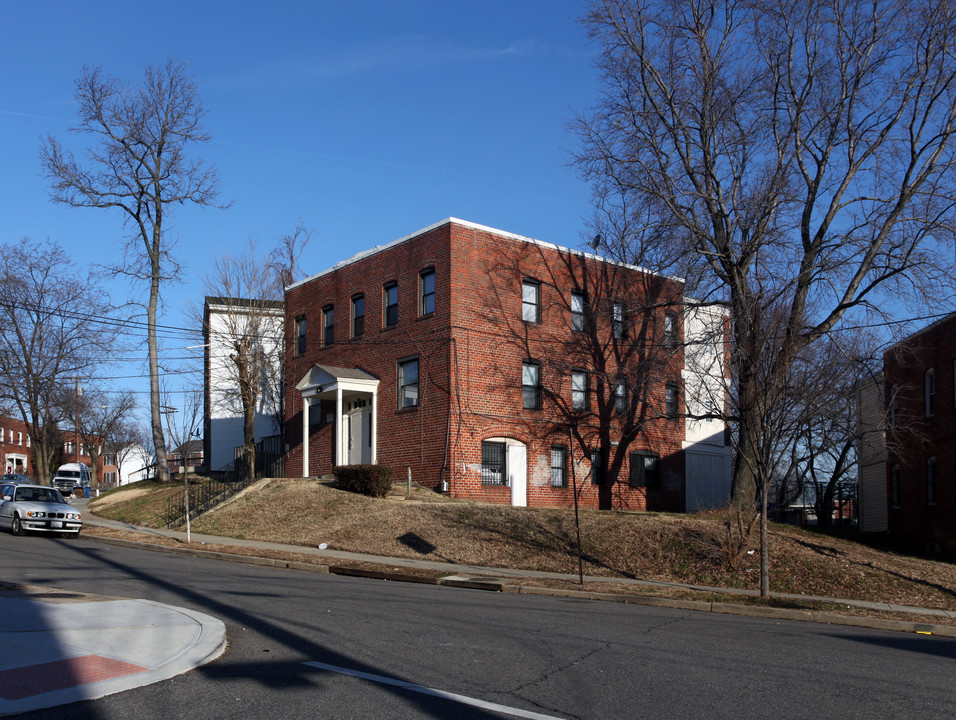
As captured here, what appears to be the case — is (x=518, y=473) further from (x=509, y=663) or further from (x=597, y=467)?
(x=509, y=663)

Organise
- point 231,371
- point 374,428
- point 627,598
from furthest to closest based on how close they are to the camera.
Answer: point 231,371, point 374,428, point 627,598

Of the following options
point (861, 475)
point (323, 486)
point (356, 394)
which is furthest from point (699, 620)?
point (861, 475)

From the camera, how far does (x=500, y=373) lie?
28.7 metres

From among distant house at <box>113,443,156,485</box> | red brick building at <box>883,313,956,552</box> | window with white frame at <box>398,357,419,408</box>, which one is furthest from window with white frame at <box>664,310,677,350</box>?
distant house at <box>113,443,156,485</box>

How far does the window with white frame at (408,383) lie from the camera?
29.0m

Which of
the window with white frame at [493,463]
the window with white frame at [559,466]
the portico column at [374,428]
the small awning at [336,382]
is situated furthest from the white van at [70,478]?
the window with white frame at [559,466]

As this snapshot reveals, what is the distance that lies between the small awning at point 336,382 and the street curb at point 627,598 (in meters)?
9.73

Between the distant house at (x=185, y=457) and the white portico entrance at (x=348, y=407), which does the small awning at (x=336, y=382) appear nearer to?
the white portico entrance at (x=348, y=407)

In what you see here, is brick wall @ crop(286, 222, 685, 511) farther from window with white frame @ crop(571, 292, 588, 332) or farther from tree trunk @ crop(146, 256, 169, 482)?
tree trunk @ crop(146, 256, 169, 482)

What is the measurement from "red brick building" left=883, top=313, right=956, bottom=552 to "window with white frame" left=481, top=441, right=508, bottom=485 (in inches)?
450

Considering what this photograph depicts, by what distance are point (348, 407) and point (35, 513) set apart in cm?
1124

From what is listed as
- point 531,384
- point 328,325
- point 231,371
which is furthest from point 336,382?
point 231,371

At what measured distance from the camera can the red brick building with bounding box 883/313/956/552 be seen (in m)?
24.6

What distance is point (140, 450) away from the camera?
104 meters
